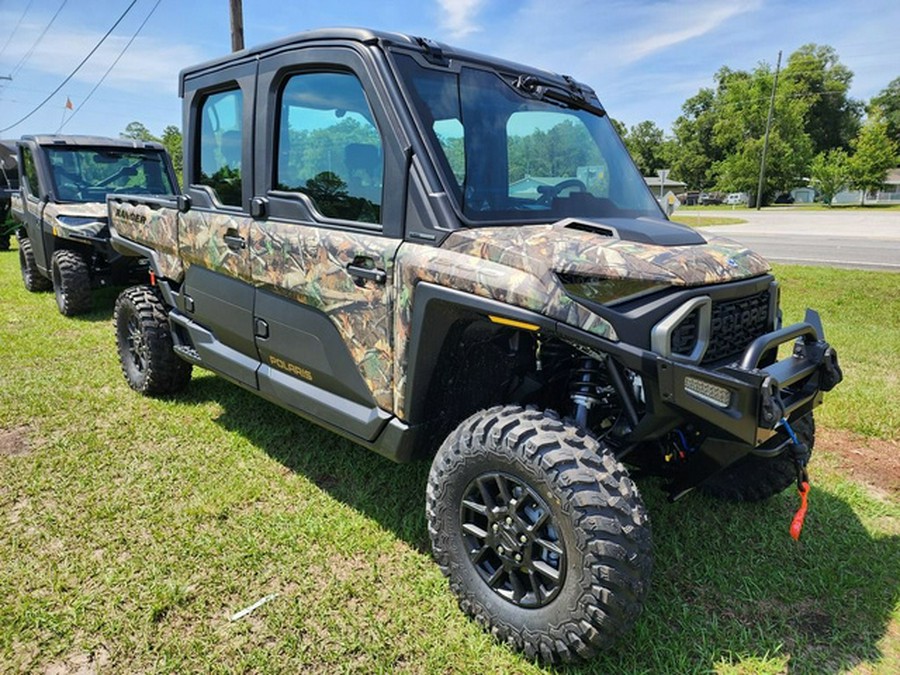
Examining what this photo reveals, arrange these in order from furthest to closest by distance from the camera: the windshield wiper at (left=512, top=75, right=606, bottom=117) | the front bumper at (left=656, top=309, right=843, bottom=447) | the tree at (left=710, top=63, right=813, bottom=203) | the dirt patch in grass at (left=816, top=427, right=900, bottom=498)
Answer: the tree at (left=710, top=63, right=813, bottom=203), the dirt patch in grass at (left=816, top=427, right=900, bottom=498), the windshield wiper at (left=512, top=75, right=606, bottom=117), the front bumper at (left=656, top=309, right=843, bottom=447)

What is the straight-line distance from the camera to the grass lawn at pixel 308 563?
2389 millimetres

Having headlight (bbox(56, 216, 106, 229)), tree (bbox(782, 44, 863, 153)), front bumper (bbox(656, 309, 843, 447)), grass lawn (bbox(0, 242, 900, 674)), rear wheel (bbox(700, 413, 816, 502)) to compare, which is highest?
tree (bbox(782, 44, 863, 153))

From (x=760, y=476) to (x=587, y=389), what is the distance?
1.38 meters

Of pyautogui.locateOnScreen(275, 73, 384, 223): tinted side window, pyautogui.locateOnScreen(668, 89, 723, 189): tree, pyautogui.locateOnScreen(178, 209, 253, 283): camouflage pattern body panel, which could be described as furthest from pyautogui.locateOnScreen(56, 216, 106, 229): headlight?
pyautogui.locateOnScreen(668, 89, 723, 189): tree

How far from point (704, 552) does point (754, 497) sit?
0.54 metres

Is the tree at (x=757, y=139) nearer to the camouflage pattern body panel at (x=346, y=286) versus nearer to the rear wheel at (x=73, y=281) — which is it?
the rear wheel at (x=73, y=281)

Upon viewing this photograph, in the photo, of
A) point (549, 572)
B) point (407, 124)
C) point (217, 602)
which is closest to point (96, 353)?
point (217, 602)

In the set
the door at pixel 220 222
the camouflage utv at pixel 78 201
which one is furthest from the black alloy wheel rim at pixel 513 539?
the camouflage utv at pixel 78 201

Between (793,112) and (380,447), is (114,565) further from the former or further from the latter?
(793,112)

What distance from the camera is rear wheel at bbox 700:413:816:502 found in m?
3.11

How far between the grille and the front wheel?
49 cm

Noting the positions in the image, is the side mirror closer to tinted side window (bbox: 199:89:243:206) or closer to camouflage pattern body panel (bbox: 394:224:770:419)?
tinted side window (bbox: 199:89:243:206)

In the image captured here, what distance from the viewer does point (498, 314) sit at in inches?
90.2

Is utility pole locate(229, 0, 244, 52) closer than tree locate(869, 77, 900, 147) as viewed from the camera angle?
Yes
